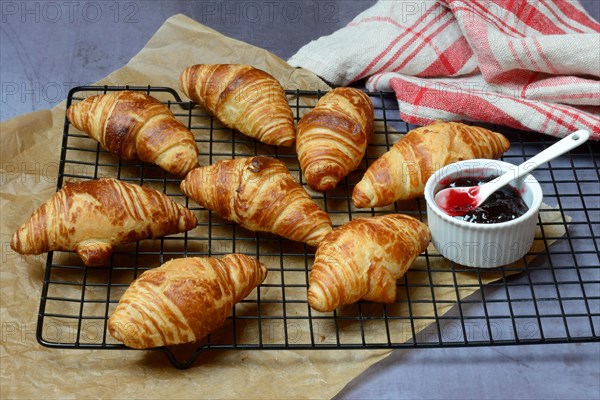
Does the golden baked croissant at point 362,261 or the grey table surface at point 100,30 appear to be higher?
the golden baked croissant at point 362,261

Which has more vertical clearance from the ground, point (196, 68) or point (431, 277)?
point (196, 68)

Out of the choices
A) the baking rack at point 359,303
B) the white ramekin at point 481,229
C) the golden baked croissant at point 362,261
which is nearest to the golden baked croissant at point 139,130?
the baking rack at point 359,303

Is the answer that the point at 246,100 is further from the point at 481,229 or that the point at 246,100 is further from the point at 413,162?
the point at 481,229

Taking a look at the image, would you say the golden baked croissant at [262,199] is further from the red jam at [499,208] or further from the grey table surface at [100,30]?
the grey table surface at [100,30]

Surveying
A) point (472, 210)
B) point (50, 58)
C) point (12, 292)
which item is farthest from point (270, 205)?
point (50, 58)

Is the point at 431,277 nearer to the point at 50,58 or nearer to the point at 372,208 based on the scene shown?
the point at 372,208

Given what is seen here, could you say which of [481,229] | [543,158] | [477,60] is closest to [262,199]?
[481,229]
